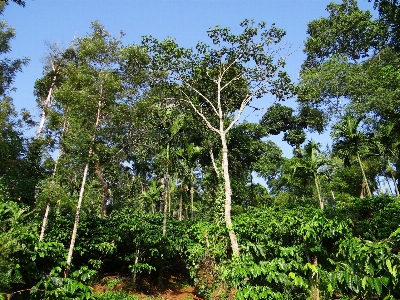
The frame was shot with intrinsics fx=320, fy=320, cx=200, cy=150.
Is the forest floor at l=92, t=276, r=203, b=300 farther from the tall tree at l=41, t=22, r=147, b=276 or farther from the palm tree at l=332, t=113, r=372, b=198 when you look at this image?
the palm tree at l=332, t=113, r=372, b=198

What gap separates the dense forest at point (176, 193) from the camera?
514 cm

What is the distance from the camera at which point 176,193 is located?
2272 centimetres

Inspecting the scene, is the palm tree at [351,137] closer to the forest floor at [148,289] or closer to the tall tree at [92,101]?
the forest floor at [148,289]

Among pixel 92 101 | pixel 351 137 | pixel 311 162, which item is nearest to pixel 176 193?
pixel 311 162

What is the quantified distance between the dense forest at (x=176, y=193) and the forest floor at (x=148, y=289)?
14 centimetres

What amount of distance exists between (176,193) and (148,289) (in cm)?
1191

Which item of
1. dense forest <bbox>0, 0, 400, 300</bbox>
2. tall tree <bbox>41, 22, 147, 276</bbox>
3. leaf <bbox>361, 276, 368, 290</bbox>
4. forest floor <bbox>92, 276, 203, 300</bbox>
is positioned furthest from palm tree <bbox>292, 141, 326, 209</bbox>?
leaf <bbox>361, 276, 368, 290</bbox>

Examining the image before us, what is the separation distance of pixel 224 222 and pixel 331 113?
18.0 m

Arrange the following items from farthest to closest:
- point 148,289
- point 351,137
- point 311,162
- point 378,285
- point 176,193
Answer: point 176,193 → point 311,162 → point 351,137 → point 148,289 → point 378,285

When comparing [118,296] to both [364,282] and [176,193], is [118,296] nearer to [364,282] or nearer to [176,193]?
[364,282]

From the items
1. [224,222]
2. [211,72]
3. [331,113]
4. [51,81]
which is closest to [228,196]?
[224,222]

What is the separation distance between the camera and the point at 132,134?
17.9 m

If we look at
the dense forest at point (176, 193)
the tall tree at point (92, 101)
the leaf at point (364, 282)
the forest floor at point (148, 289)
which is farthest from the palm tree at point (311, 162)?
the leaf at point (364, 282)

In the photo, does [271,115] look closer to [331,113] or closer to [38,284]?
[331,113]
